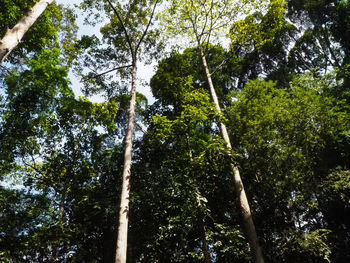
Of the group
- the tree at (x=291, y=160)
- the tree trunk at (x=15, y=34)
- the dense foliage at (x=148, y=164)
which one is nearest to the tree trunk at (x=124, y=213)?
the dense foliage at (x=148, y=164)

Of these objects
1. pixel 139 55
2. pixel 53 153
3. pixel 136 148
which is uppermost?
pixel 139 55

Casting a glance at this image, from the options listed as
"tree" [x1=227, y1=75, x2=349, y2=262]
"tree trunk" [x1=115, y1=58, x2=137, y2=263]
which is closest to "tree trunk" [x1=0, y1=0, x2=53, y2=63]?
"tree trunk" [x1=115, y1=58, x2=137, y2=263]

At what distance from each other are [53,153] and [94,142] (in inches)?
70.2

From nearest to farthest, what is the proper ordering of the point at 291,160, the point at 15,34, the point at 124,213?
the point at 15,34
the point at 124,213
the point at 291,160

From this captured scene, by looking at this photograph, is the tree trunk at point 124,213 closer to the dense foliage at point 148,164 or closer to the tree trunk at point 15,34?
the dense foliage at point 148,164

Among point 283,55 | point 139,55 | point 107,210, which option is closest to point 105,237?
point 107,210

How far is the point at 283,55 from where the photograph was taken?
1862cm

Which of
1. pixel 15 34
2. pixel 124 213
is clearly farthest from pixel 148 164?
pixel 15 34

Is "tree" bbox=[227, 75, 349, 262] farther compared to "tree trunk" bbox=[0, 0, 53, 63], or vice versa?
"tree" bbox=[227, 75, 349, 262]

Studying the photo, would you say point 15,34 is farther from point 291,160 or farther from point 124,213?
point 291,160

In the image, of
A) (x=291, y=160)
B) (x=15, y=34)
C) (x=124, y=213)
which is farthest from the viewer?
(x=291, y=160)

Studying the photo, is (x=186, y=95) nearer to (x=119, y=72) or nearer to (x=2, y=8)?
(x=119, y=72)

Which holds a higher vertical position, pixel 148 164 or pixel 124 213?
pixel 148 164

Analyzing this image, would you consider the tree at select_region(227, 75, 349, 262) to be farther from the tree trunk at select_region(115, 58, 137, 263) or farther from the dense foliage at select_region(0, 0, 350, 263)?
the tree trunk at select_region(115, 58, 137, 263)
